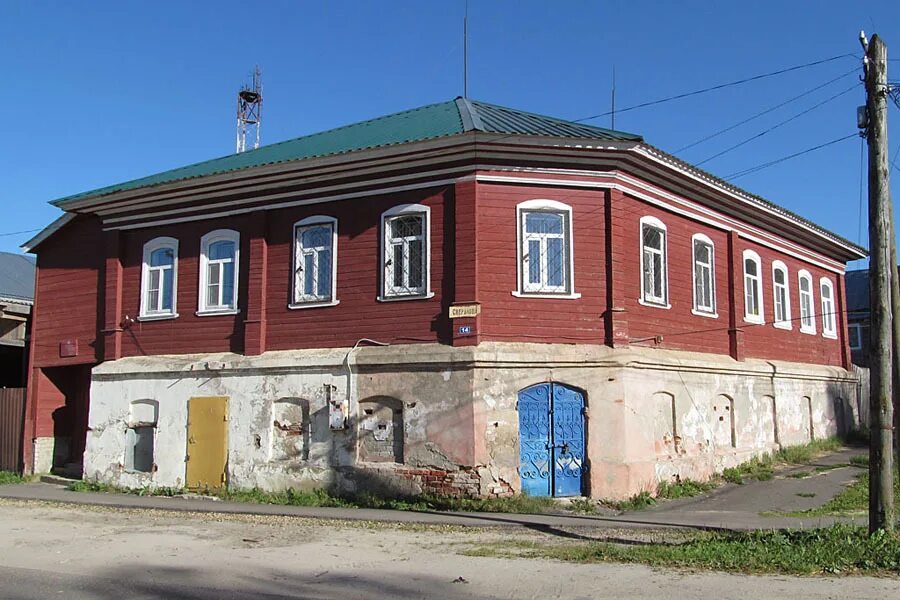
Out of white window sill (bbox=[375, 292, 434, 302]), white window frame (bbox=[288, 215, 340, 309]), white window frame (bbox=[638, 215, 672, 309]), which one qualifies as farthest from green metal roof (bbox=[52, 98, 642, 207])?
white window sill (bbox=[375, 292, 434, 302])

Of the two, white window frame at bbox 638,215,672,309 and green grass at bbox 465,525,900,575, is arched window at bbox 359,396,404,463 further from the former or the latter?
white window frame at bbox 638,215,672,309

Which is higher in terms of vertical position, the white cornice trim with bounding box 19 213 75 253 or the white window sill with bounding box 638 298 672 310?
the white cornice trim with bounding box 19 213 75 253

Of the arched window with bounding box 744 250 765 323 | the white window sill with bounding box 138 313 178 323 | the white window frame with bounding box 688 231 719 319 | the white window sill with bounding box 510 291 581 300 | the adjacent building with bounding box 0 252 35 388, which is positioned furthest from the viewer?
the adjacent building with bounding box 0 252 35 388

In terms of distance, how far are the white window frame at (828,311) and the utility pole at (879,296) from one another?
14408 mm

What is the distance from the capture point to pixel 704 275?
1845cm

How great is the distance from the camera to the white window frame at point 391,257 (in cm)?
1556

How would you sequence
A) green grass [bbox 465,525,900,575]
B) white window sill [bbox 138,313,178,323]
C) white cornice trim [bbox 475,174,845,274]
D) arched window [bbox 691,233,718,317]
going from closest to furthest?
1. green grass [bbox 465,525,900,575]
2. white cornice trim [bbox 475,174,845,274]
3. arched window [bbox 691,233,718,317]
4. white window sill [bbox 138,313,178,323]

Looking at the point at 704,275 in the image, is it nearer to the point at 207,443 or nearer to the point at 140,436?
the point at 207,443

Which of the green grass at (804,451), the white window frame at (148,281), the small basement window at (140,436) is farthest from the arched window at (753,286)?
the small basement window at (140,436)

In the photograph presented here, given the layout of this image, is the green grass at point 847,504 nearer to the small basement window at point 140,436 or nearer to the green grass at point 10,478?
the small basement window at point 140,436

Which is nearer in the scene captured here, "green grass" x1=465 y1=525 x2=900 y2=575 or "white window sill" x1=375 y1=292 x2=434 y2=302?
"green grass" x1=465 y1=525 x2=900 y2=575

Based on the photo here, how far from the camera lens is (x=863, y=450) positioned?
2250 cm

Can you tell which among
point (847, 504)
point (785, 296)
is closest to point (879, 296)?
point (847, 504)

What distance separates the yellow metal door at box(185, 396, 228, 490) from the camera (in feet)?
56.1
